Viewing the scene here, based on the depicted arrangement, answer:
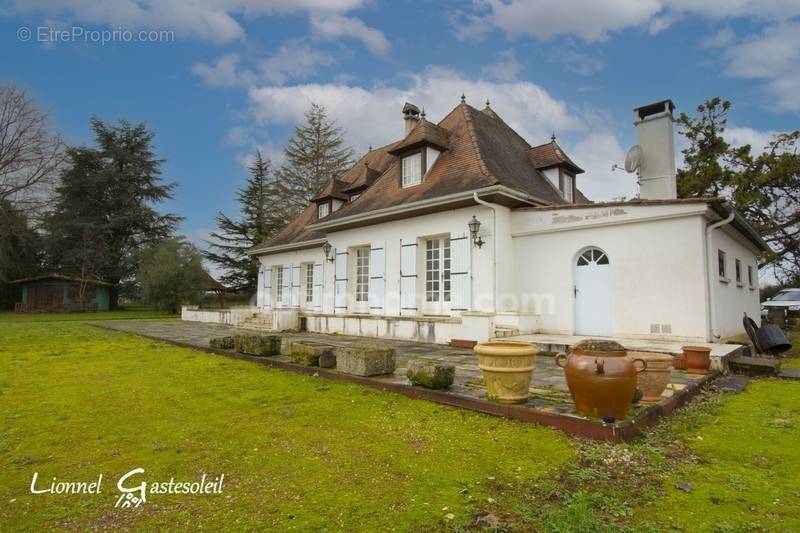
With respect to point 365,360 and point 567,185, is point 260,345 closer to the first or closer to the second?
point 365,360

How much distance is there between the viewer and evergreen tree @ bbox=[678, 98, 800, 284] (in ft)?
58.6

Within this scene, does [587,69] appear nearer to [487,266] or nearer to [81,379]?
[487,266]

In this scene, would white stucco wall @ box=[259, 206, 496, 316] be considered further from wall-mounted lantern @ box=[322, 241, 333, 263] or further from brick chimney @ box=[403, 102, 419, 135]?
brick chimney @ box=[403, 102, 419, 135]

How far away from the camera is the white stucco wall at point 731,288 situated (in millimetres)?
8547

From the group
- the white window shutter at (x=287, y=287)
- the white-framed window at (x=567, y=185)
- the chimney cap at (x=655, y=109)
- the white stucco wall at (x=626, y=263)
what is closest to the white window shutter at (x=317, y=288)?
the white window shutter at (x=287, y=287)

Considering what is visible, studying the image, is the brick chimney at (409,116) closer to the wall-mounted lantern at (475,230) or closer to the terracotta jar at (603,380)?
the wall-mounted lantern at (475,230)

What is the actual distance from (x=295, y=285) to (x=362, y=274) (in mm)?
4417

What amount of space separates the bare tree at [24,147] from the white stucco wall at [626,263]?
102 ft

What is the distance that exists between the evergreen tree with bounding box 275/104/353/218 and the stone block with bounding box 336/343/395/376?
26.3 meters

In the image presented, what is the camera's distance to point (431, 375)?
16.6 ft

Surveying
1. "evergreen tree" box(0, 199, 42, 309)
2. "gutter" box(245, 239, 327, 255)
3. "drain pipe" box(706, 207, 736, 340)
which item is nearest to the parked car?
"drain pipe" box(706, 207, 736, 340)

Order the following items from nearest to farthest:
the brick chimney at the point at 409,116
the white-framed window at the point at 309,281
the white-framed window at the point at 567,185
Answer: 1. the white-framed window at the point at 567,185
2. the brick chimney at the point at 409,116
3. the white-framed window at the point at 309,281

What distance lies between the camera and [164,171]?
35906 mm

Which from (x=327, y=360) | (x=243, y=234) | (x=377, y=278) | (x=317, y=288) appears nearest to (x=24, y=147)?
(x=243, y=234)
